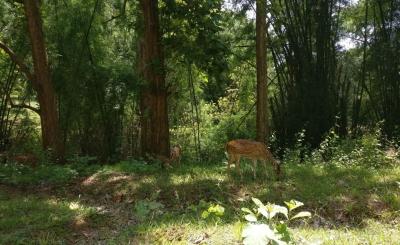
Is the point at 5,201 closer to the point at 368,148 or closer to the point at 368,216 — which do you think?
the point at 368,216

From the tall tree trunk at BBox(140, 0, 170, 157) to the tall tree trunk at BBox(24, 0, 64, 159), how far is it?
2019mm

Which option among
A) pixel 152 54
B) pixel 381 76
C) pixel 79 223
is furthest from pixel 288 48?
pixel 79 223

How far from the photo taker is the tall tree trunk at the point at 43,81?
11203mm

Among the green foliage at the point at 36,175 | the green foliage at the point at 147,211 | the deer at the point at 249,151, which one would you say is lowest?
the green foliage at the point at 147,211

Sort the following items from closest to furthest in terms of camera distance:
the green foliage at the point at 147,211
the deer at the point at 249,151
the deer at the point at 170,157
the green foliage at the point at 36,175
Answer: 1. the green foliage at the point at 147,211
2. the deer at the point at 249,151
3. the green foliage at the point at 36,175
4. the deer at the point at 170,157

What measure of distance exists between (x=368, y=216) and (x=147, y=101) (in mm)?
6622

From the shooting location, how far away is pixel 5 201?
7367mm

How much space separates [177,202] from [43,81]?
18.5 ft

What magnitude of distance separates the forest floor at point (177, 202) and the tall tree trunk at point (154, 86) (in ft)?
5.00

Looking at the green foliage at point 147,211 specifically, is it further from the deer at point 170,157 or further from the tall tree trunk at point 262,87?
the tall tree trunk at point 262,87

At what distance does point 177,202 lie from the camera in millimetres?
7145

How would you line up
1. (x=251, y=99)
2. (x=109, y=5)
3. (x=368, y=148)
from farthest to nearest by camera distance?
(x=251, y=99)
(x=109, y=5)
(x=368, y=148)

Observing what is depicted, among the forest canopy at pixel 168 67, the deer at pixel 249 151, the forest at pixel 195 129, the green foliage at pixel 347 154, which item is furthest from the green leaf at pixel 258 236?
the forest canopy at pixel 168 67

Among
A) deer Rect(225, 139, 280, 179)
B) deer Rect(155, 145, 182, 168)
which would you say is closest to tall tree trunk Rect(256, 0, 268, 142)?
deer Rect(155, 145, 182, 168)
